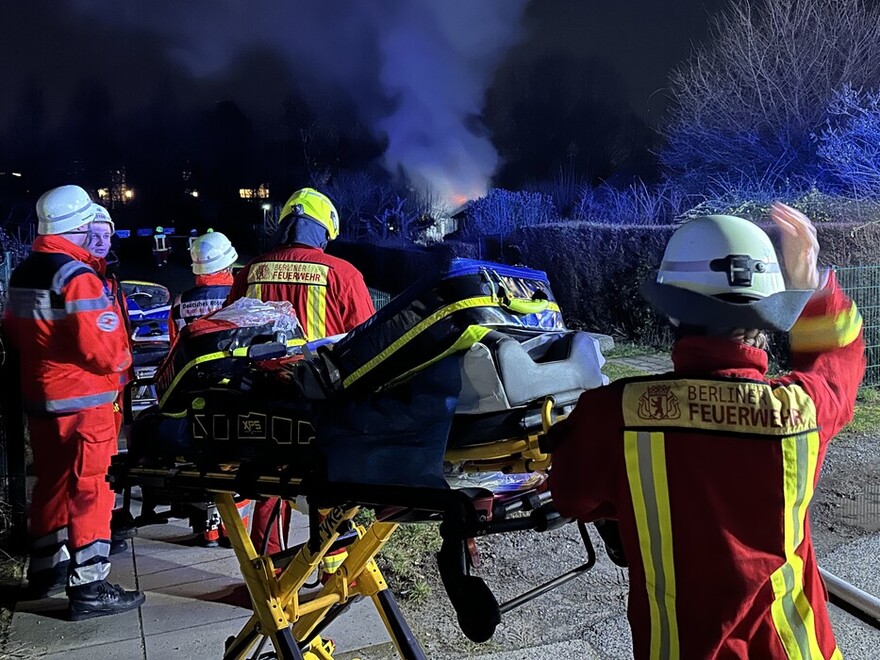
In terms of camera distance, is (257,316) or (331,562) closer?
(257,316)

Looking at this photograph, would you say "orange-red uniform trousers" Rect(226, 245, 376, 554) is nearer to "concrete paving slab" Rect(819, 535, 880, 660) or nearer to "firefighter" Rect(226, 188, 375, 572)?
"firefighter" Rect(226, 188, 375, 572)

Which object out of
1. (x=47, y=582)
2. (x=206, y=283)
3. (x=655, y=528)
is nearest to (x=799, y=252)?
(x=655, y=528)

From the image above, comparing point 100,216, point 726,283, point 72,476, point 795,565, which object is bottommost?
point 72,476

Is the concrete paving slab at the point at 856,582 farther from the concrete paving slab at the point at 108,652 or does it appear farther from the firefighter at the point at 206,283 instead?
the firefighter at the point at 206,283

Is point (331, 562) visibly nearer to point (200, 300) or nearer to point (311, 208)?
point (311, 208)

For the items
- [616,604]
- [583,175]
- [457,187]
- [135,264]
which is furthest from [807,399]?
[583,175]

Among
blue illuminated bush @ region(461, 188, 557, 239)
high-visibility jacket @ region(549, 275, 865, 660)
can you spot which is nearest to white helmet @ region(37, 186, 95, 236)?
high-visibility jacket @ region(549, 275, 865, 660)

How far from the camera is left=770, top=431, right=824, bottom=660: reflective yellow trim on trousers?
148 centimetres

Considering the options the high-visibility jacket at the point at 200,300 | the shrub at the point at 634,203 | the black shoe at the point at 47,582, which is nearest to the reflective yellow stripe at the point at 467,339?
the black shoe at the point at 47,582

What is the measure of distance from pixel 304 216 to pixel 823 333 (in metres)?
2.91

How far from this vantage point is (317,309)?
4086 mm

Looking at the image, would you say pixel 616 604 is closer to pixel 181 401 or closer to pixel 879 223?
pixel 181 401

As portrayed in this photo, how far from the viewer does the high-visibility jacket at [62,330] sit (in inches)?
141

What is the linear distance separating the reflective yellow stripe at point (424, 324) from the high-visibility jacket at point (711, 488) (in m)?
0.35
